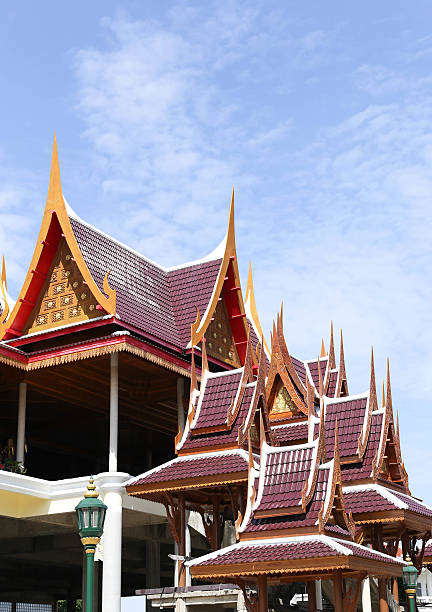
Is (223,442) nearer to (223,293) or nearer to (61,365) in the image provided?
→ (61,365)

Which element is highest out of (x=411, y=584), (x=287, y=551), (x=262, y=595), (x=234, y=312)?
(x=234, y=312)

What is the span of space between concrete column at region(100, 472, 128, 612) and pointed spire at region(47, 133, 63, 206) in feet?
20.1

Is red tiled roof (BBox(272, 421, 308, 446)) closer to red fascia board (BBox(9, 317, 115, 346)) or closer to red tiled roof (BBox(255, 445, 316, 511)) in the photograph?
red fascia board (BBox(9, 317, 115, 346))

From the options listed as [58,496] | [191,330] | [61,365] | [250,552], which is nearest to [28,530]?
[58,496]

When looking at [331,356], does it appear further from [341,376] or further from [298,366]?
[298,366]

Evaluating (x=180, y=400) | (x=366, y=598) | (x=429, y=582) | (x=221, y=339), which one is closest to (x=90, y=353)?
(x=180, y=400)

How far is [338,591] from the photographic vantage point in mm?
12828

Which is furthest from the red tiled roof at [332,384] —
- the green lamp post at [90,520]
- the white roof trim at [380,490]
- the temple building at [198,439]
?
the green lamp post at [90,520]

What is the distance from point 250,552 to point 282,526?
0.59m

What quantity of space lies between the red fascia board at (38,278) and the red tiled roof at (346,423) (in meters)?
6.76

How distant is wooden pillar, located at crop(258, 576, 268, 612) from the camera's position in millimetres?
12922

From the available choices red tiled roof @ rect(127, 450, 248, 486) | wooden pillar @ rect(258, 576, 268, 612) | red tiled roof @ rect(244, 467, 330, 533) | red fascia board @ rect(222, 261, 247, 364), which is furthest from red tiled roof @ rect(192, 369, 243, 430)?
wooden pillar @ rect(258, 576, 268, 612)

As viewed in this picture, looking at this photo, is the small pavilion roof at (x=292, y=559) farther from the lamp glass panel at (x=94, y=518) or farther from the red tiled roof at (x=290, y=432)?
the red tiled roof at (x=290, y=432)

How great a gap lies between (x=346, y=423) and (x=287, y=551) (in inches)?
231
